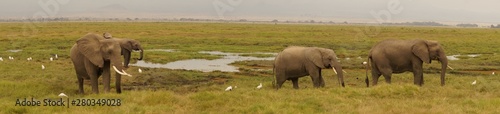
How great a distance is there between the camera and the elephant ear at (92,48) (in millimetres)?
15188

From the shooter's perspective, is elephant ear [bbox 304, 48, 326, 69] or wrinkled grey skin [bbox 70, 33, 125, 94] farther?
elephant ear [bbox 304, 48, 326, 69]

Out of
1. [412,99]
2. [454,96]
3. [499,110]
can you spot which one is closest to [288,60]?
[412,99]

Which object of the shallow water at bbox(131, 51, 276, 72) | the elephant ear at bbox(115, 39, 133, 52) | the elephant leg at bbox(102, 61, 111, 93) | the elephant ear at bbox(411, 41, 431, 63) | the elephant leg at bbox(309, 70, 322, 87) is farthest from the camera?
the shallow water at bbox(131, 51, 276, 72)

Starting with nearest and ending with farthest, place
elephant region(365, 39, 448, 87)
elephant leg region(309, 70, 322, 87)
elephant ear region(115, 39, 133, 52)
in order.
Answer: elephant leg region(309, 70, 322, 87) < elephant ear region(115, 39, 133, 52) < elephant region(365, 39, 448, 87)

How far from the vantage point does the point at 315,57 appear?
16828 millimetres

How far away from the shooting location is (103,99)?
45.8 feet

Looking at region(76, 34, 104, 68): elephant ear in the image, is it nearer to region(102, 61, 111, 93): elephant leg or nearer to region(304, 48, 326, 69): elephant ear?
region(102, 61, 111, 93): elephant leg

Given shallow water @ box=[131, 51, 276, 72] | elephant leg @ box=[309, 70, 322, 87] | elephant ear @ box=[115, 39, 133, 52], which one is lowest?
shallow water @ box=[131, 51, 276, 72]

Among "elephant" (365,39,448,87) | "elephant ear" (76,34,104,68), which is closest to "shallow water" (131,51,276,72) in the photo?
"elephant" (365,39,448,87)

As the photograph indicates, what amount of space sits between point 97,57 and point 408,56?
39.3 feet

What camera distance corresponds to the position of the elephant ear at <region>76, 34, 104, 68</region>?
15.2 metres

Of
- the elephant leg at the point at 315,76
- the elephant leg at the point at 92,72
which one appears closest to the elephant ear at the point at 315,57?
the elephant leg at the point at 315,76

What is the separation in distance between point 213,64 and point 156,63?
4.48 meters

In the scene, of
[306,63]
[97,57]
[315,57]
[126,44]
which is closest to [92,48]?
[97,57]
